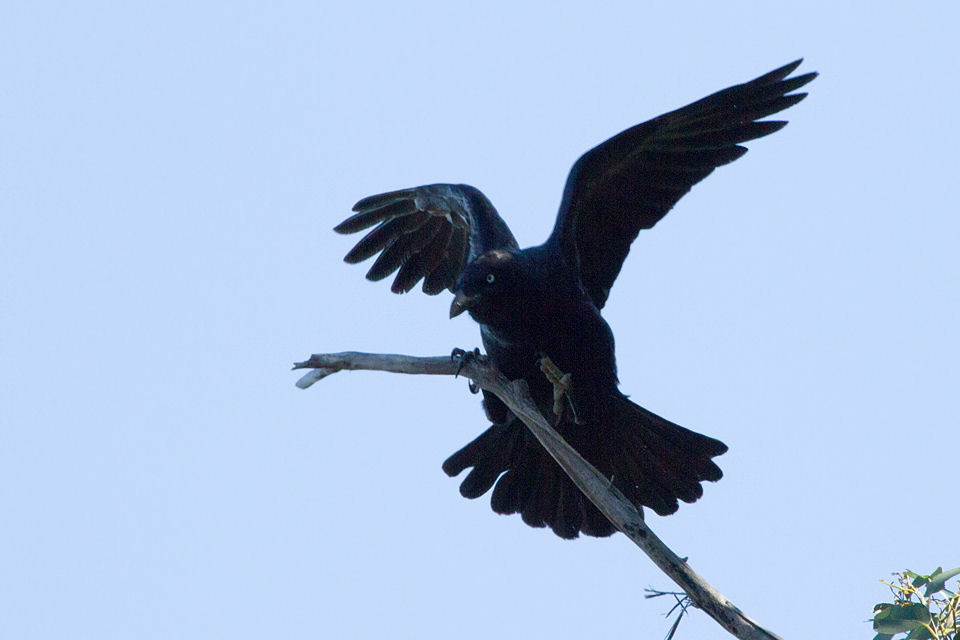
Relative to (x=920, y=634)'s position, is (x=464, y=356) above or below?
above

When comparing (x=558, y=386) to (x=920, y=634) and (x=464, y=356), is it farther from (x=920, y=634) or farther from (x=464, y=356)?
(x=920, y=634)

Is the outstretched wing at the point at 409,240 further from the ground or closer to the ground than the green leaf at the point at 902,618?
further from the ground

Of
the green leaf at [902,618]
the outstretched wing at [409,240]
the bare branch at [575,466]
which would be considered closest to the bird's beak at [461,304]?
the bare branch at [575,466]

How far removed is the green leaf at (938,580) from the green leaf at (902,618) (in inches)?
2.4

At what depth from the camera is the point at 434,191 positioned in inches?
318

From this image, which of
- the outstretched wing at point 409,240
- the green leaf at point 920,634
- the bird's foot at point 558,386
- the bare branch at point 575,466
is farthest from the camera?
the outstretched wing at point 409,240

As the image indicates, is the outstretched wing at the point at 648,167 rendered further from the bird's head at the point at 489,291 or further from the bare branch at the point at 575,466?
the bare branch at the point at 575,466

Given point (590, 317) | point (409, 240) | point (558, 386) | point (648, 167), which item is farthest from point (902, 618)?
point (409, 240)

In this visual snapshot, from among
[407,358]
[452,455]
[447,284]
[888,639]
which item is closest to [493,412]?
[452,455]

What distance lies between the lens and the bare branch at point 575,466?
4.89 m

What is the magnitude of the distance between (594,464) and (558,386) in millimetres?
604

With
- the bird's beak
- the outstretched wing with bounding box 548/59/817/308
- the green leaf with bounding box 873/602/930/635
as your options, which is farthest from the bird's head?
the green leaf with bounding box 873/602/930/635

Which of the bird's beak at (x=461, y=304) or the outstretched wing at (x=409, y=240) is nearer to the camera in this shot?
the bird's beak at (x=461, y=304)

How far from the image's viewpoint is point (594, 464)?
6883 mm
